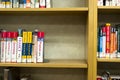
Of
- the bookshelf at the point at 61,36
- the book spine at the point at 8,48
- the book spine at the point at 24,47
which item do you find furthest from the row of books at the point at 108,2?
the book spine at the point at 8,48

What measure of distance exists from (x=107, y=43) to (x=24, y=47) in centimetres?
63

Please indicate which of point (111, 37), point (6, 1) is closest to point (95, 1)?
point (111, 37)

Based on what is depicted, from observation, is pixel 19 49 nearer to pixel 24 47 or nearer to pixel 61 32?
pixel 24 47

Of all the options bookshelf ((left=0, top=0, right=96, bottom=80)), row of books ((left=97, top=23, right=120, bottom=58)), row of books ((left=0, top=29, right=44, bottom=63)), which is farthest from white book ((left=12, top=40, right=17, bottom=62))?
row of books ((left=97, top=23, right=120, bottom=58))

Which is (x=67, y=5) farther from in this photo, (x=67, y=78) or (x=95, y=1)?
(x=67, y=78)

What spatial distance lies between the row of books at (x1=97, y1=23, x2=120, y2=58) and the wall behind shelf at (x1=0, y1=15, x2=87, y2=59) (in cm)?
30

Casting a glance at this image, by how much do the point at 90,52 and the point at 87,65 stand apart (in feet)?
0.33

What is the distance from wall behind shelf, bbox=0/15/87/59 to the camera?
1.78 m

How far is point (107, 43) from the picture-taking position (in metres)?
1.49

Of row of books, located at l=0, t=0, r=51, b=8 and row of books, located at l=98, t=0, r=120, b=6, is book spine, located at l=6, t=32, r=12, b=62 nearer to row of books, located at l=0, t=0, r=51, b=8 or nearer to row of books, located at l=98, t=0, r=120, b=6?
row of books, located at l=0, t=0, r=51, b=8

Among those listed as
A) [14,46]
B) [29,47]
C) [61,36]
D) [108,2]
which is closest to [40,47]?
[29,47]

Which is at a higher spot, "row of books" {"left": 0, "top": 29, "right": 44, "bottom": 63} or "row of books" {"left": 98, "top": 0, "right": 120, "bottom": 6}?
"row of books" {"left": 98, "top": 0, "right": 120, "bottom": 6}

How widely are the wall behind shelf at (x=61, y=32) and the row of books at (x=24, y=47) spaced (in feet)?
0.94

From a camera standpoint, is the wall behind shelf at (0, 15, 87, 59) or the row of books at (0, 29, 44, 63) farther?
the wall behind shelf at (0, 15, 87, 59)
